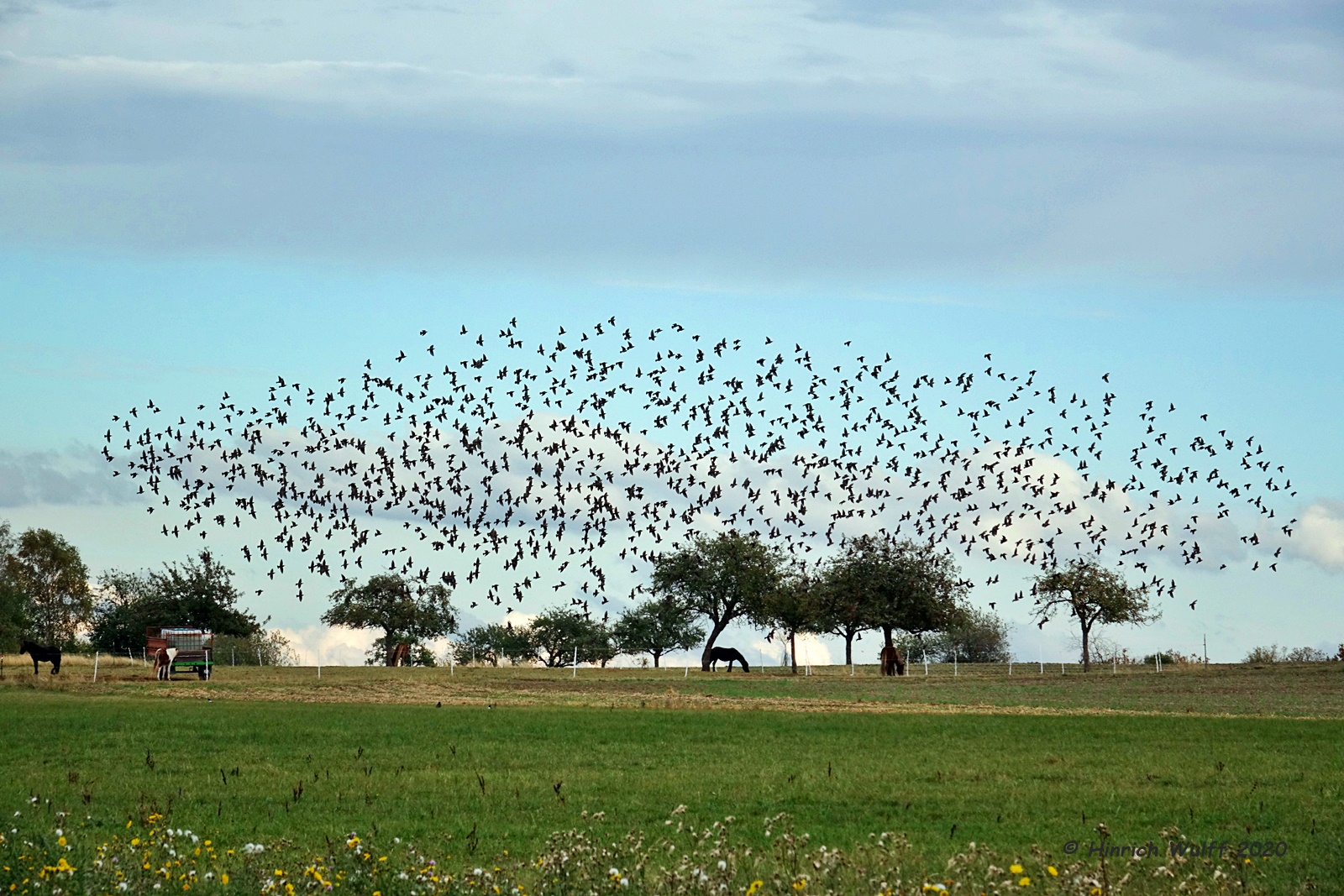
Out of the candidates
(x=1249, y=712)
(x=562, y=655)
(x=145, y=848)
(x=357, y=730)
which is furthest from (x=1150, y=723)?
(x=562, y=655)

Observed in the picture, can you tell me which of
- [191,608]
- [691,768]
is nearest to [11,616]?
[191,608]

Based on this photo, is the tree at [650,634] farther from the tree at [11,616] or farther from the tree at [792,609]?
the tree at [11,616]

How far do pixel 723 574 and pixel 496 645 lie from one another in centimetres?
4808

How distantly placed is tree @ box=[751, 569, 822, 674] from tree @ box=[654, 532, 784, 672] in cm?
143

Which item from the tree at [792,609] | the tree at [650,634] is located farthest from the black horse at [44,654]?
the tree at [650,634]

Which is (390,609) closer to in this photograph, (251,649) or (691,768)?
(251,649)

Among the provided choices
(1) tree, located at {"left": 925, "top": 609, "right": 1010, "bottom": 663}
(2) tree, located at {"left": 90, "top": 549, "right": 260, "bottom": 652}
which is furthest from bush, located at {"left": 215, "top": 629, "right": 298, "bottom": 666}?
(1) tree, located at {"left": 925, "top": 609, "right": 1010, "bottom": 663}

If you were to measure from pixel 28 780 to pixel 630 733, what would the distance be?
60.3 feet

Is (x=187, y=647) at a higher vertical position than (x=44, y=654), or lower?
higher

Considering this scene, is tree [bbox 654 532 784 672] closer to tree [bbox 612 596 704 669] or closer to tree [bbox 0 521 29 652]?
tree [bbox 612 596 704 669]

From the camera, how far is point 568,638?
158 metres

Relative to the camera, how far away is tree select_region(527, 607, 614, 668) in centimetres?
15575

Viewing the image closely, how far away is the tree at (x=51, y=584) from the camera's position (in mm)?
134125

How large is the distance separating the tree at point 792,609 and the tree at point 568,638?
33.4 m
